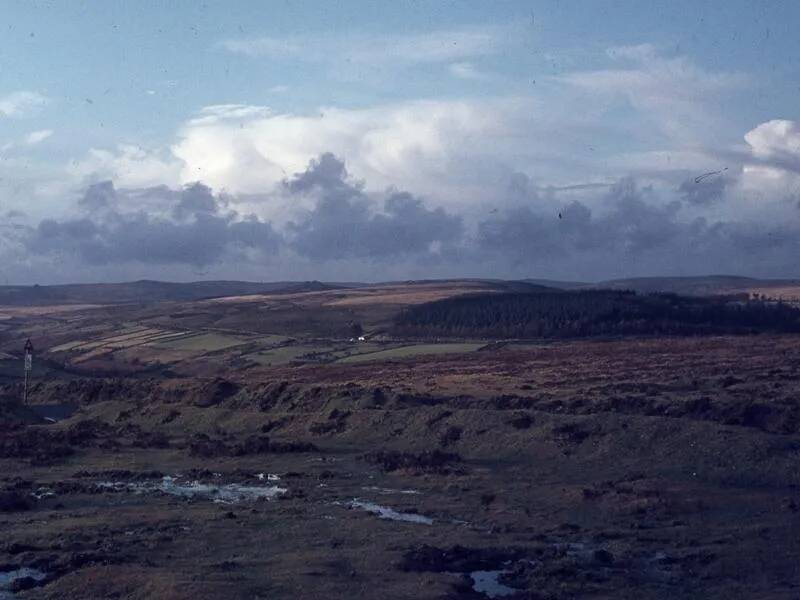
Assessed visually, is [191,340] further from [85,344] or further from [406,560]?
[406,560]

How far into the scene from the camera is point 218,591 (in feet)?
50.6

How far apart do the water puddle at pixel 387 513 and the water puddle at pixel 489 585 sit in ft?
15.1

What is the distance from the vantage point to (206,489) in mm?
27203

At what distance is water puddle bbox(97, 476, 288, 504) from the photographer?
25.7 m

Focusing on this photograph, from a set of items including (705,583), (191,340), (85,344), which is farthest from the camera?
(85,344)

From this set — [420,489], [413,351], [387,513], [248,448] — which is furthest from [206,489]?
[413,351]

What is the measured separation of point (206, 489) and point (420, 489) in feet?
18.6

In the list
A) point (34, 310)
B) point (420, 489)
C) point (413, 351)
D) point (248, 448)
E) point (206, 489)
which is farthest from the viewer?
point (34, 310)

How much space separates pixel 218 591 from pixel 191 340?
72.4 metres

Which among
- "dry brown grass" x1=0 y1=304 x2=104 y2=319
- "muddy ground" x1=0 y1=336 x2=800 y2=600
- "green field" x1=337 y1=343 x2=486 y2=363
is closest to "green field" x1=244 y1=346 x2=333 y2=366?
"green field" x1=337 y1=343 x2=486 y2=363

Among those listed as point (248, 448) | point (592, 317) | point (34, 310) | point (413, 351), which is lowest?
point (248, 448)

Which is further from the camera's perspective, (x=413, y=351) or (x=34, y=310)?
(x=34, y=310)

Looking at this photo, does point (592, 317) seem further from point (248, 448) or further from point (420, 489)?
point (420, 489)

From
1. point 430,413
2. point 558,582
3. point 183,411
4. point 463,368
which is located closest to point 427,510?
point 558,582
